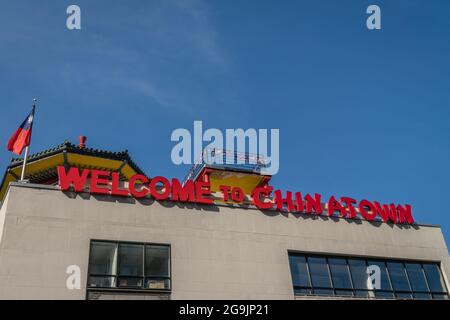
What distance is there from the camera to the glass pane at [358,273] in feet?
86.3

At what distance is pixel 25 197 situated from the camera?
22359mm

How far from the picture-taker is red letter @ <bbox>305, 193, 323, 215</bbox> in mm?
27438

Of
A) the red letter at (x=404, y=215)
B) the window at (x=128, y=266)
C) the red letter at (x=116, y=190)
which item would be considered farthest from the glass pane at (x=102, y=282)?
the red letter at (x=404, y=215)

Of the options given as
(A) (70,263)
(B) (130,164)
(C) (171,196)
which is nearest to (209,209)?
(C) (171,196)

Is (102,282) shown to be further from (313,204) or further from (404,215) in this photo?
(404,215)

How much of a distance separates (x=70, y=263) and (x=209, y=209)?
7462mm

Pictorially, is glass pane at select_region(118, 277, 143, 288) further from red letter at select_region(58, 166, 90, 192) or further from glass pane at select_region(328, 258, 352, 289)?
glass pane at select_region(328, 258, 352, 289)

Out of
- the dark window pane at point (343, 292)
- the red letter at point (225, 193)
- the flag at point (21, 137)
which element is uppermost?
the flag at point (21, 137)

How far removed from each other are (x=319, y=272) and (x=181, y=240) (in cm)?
767

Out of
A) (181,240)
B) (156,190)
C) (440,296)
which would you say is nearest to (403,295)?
(440,296)

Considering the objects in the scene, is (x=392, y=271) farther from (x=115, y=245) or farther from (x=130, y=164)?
(x=130, y=164)

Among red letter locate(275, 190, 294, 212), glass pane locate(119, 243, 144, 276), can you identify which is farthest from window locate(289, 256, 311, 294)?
glass pane locate(119, 243, 144, 276)

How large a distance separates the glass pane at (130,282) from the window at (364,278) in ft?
25.8

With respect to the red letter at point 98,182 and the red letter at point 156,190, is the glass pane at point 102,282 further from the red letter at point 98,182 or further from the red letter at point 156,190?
the red letter at point 156,190
